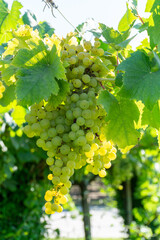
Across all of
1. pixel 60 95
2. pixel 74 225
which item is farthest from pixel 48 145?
pixel 74 225

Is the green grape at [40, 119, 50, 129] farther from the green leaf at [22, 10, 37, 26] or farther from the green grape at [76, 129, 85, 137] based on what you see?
the green leaf at [22, 10, 37, 26]

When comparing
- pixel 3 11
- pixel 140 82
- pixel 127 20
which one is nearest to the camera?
pixel 140 82

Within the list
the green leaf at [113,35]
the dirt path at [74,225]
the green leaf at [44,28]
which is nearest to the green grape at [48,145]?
the green leaf at [113,35]

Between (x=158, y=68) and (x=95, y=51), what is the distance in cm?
19

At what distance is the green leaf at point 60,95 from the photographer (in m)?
0.74

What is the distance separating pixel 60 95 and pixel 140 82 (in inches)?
7.7

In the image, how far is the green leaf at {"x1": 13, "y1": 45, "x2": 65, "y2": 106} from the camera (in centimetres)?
69

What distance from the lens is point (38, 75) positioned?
711 mm

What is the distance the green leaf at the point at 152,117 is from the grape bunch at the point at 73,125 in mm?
111

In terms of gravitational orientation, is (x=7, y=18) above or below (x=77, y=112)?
above

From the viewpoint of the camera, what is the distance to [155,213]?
4.25 m

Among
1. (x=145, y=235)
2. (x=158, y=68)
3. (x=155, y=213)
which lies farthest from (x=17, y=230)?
(x=158, y=68)

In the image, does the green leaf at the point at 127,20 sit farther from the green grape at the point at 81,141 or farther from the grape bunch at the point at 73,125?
the green grape at the point at 81,141

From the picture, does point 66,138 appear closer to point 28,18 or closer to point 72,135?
point 72,135
